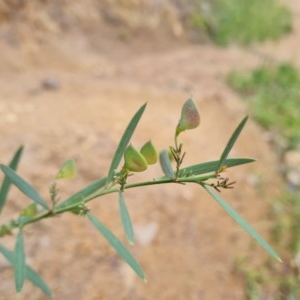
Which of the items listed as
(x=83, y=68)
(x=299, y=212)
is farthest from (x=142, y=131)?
(x=83, y=68)

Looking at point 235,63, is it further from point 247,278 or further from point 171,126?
point 247,278

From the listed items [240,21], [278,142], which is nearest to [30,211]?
[278,142]

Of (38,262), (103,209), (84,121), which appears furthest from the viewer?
(84,121)

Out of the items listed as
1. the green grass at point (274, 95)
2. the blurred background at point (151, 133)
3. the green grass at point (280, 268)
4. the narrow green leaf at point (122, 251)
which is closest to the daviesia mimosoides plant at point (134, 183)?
the narrow green leaf at point (122, 251)

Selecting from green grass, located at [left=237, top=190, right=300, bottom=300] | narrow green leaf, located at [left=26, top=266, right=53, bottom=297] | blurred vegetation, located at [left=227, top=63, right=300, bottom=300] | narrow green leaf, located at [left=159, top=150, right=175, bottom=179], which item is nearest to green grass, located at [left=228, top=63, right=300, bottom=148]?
blurred vegetation, located at [left=227, top=63, right=300, bottom=300]

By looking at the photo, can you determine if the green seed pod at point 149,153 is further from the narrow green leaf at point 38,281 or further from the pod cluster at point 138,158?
the narrow green leaf at point 38,281

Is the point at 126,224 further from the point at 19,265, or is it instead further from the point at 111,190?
the point at 19,265
